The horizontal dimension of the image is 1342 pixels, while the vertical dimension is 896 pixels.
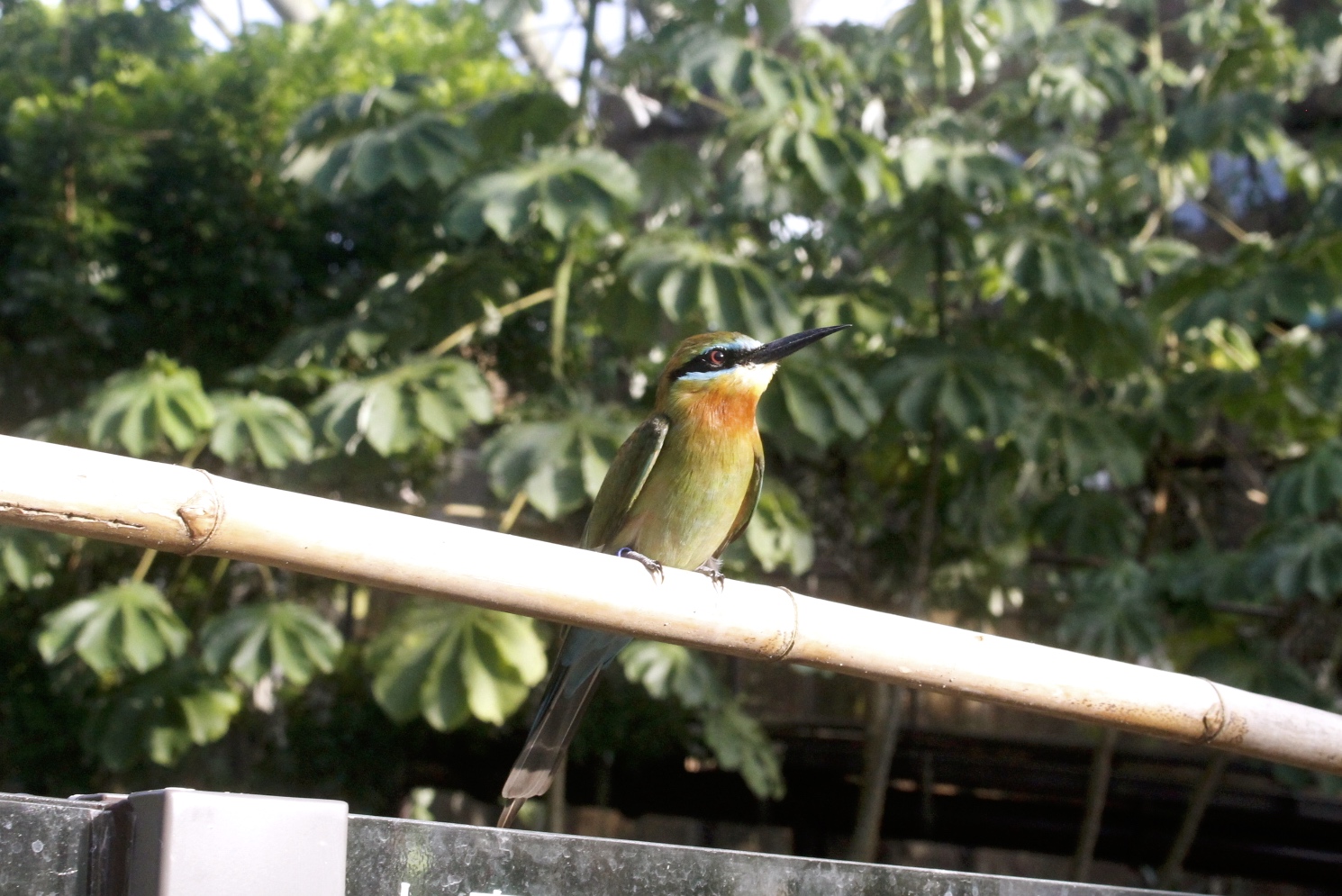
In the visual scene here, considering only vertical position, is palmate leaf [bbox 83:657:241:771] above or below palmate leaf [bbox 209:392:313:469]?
below

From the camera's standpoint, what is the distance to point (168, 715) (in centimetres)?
379

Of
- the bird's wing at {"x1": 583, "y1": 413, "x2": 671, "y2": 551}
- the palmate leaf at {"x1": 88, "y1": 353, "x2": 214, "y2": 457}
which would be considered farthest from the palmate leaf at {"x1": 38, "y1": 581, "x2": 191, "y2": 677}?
the bird's wing at {"x1": 583, "y1": 413, "x2": 671, "y2": 551}

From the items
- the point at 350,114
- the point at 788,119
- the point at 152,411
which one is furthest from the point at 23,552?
the point at 788,119

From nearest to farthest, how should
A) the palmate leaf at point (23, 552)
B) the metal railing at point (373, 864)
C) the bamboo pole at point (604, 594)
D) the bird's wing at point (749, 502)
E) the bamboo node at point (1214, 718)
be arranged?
the metal railing at point (373, 864) < the bamboo pole at point (604, 594) < the bamboo node at point (1214, 718) < the bird's wing at point (749, 502) < the palmate leaf at point (23, 552)

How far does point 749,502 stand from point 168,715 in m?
2.09

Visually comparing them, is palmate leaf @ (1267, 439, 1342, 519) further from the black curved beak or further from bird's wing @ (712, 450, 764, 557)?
the black curved beak

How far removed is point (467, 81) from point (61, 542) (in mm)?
2762

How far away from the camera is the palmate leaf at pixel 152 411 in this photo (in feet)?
11.3

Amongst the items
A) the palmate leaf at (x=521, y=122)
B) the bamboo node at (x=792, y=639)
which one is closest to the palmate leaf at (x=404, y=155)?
the palmate leaf at (x=521, y=122)

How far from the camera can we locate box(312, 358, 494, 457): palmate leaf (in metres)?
3.41

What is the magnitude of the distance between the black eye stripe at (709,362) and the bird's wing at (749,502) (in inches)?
8.0

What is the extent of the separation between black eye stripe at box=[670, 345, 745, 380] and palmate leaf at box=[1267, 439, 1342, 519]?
201 cm

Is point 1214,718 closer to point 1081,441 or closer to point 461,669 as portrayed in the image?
point 461,669

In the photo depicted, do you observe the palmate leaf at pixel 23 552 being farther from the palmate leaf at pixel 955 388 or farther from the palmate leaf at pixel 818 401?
the palmate leaf at pixel 955 388
